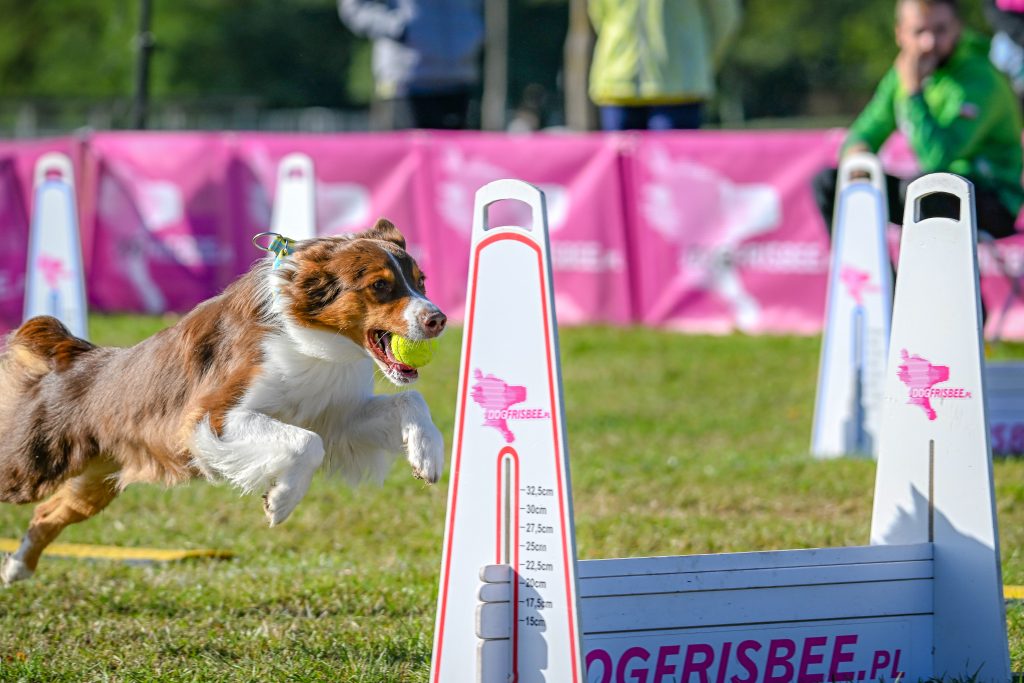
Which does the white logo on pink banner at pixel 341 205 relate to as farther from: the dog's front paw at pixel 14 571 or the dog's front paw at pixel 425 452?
the dog's front paw at pixel 425 452

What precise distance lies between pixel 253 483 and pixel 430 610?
94cm

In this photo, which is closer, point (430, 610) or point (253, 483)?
point (253, 483)

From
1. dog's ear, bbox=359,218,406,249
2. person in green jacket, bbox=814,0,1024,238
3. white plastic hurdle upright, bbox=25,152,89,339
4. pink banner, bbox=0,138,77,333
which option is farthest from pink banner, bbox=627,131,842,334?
dog's ear, bbox=359,218,406,249

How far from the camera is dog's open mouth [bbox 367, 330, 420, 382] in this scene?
13.0 feet

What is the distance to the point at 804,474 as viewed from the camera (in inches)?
263

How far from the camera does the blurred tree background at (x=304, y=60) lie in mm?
43469

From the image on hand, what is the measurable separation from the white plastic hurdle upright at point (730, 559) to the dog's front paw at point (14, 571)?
201 centimetres

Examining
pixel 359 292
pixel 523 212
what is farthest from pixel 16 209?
pixel 359 292

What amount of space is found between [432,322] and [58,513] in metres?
1.72

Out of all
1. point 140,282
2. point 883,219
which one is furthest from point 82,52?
point 883,219

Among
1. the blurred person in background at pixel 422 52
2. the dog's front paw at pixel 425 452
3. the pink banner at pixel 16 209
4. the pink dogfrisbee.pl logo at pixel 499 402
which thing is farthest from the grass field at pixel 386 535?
the pink banner at pixel 16 209

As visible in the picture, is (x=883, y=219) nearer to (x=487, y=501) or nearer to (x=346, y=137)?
(x=487, y=501)

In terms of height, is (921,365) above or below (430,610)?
above

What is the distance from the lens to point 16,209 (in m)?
11.9
